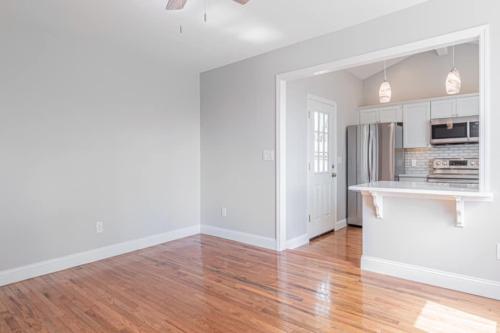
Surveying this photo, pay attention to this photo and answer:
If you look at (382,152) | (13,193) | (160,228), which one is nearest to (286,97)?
(382,152)

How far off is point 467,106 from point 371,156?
1.51 metres

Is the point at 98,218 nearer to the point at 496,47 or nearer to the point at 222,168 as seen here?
the point at 222,168

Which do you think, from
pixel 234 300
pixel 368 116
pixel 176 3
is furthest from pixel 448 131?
pixel 176 3

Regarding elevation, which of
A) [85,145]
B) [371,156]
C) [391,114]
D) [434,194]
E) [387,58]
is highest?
[387,58]

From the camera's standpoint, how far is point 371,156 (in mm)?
5160

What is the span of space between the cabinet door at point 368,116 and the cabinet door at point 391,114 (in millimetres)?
90

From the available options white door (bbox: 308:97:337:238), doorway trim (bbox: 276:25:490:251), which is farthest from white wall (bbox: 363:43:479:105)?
doorway trim (bbox: 276:25:490:251)

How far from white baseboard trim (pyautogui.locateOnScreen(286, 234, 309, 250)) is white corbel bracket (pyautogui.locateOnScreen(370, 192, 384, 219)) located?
1275 millimetres

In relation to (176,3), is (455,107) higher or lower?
lower

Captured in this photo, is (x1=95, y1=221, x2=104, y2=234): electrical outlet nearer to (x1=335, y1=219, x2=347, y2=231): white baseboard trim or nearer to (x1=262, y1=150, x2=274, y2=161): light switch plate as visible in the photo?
(x1=262, y1=150, x2=274, y2=161): light switch plate

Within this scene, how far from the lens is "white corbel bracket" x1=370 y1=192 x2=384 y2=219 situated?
3.11 m

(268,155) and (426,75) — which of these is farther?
(426,75)

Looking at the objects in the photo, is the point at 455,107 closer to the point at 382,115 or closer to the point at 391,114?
the point at 391,114

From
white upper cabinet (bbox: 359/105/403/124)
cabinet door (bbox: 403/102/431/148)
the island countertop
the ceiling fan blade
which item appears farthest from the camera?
white upper cabinet (bbox: 359/105/403/124)
